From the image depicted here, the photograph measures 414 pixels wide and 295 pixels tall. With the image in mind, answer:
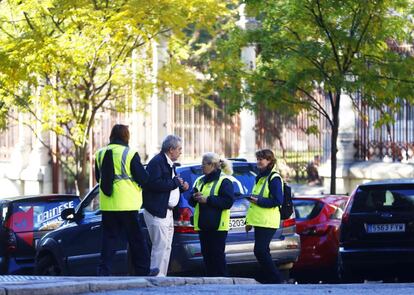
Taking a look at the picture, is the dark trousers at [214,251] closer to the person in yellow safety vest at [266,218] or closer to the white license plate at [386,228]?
the person in yellow safety vest at [266,218]

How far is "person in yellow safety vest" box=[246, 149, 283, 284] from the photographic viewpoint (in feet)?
45.9

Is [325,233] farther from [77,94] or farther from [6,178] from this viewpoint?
[6,178]

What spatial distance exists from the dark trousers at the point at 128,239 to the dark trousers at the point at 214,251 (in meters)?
0.73

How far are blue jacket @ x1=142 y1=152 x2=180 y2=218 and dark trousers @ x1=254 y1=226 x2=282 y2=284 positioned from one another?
1.09 meters

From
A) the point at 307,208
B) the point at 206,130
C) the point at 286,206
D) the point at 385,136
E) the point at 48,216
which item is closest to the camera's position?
the point at 286,206

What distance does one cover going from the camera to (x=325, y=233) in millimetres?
18016

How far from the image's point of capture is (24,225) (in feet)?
57.6

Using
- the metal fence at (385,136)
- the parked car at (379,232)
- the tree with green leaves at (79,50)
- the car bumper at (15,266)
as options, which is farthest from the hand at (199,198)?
the metal fence at (385,136)

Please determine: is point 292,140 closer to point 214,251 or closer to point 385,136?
point 385,136

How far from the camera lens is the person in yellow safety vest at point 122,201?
13.6m

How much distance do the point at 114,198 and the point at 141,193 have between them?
15.9 inches

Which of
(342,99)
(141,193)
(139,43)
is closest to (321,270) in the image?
(141,193)

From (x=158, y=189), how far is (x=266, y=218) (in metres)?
1.29

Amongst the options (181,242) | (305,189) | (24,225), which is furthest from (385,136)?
(181,242)
